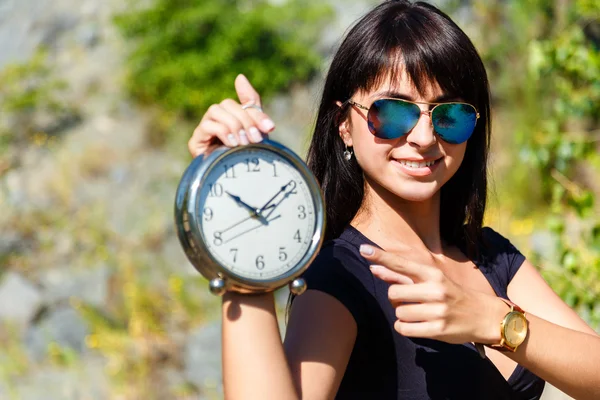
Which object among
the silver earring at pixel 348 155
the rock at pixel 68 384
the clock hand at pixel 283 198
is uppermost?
the silver earring at pixel 348 155

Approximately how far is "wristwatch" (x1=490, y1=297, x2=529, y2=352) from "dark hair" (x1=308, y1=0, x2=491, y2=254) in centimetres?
44

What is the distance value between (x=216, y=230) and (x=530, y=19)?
6.16m

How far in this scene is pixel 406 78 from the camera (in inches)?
69.4

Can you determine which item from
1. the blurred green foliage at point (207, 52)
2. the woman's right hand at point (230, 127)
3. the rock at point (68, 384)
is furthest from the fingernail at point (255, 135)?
the blurred green foliage at point (207, 52)

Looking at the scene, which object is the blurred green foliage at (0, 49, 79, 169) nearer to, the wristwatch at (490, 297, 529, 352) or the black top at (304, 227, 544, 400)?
the black top at (304, 227, 544, 400)

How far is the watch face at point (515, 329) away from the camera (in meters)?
1.53

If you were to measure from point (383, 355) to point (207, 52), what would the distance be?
611 centimetres

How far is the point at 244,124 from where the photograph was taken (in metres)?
1.45

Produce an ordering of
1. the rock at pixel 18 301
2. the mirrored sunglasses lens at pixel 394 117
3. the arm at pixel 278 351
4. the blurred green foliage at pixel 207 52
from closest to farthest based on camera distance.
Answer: the arm at pixel 278 351 < the mirrored sunglasses lens at pixel 394 117 < the rock at pixel 18 301 < the blurred green foliage at pixel 207 52

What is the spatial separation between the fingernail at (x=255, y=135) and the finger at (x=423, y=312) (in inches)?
14.0

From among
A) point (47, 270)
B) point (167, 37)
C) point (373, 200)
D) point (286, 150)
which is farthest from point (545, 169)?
point (167, 37)

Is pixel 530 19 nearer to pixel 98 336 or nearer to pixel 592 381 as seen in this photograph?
pixel 98 336

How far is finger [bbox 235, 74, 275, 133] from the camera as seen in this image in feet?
4.78

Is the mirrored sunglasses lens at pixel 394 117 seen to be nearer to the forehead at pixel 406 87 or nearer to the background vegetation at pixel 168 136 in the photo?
the forehead at pixel 406 87
